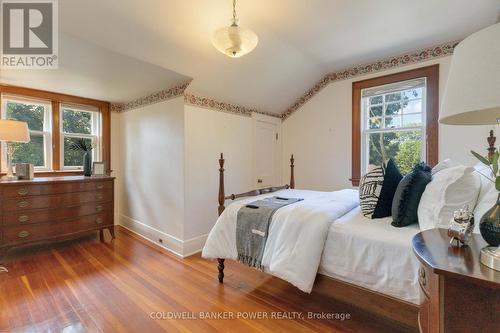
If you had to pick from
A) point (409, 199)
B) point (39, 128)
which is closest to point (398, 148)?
point (409, 199)

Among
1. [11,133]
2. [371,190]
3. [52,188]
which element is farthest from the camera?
[52,188]

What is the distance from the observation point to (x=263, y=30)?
8.01 feet

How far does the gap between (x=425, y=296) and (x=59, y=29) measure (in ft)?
9.81

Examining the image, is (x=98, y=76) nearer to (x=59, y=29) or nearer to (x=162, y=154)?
(x=59, y=29)

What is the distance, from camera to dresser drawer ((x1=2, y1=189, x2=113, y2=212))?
104 inches

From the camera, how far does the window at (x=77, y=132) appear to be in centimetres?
362

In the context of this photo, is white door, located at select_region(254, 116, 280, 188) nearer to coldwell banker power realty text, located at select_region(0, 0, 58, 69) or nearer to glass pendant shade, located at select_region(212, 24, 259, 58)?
glass pendant shade, located at select_region(212, 24, 259, 58)

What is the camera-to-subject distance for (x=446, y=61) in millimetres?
2811

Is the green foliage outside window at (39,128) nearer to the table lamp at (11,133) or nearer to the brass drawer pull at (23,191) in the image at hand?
the table lamp at (11,133)

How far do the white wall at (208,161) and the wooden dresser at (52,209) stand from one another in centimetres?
130

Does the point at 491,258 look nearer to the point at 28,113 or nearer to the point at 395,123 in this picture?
the point at 395,123

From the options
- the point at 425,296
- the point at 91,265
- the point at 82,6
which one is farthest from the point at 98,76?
the point at 425,296

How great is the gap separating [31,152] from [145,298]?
2835 millimetres

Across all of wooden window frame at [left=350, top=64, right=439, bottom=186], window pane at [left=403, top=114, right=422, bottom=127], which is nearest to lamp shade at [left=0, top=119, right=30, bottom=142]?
wooden window frame at [left=350, top=64, right=439, bottom=186]
